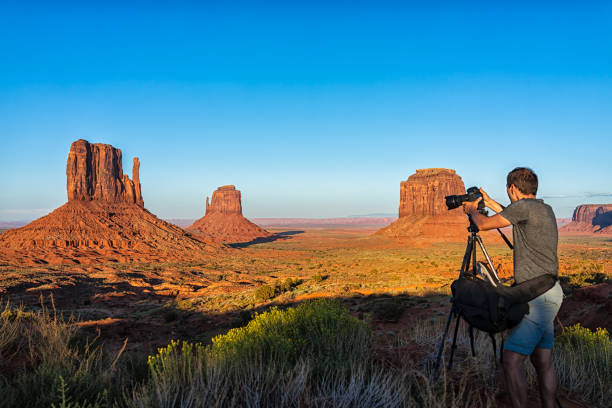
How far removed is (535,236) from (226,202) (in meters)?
135

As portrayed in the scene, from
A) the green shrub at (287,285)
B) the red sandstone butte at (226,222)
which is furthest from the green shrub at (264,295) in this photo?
the red sandstone butte at (226,222)

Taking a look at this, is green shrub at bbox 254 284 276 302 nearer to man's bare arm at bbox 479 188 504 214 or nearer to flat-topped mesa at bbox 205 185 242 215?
man's bare arm at bbox 479 188 504 214

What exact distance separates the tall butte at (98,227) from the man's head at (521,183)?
50.4 m

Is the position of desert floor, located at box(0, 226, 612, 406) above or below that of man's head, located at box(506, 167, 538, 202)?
below

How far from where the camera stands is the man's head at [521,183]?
9.58 feet

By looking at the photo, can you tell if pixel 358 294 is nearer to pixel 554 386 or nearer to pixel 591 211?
pixel 554 386

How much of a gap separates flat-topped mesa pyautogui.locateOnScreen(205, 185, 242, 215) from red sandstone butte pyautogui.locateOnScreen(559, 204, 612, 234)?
143973 mm

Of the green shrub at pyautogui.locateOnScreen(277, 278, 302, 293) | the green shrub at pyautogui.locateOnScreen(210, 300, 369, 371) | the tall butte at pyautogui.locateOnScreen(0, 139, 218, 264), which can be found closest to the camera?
the green shrub at pyautogui.locateOnScreen(210, 300, 369, 371)

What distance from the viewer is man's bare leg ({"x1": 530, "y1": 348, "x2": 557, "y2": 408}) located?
268 centimetres

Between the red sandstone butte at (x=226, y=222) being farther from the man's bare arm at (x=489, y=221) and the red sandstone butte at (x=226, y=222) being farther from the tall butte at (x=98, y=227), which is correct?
→ the man's bare arm at (x=489, y=221)

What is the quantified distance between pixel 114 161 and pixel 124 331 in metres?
66.4

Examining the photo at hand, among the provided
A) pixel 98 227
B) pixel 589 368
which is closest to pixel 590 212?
pixel 98 227

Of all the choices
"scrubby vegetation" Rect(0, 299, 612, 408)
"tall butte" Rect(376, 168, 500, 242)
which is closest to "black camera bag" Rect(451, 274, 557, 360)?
"scrubby vegetation" Rect(0, 299, 612, 408)

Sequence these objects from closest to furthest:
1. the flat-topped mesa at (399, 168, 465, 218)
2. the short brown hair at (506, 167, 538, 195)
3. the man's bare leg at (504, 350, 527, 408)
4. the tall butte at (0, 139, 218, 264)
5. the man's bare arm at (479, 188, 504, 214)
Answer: the man's bare leg at (504, 350, 527, 408), the short brown hair at (506, 167, 538, 195), the man's bare arm at (479, 188, 504, 214), the tall butte at (0, 139, 218, 264), the flat-topped mesa at (399, 168, 465, 218)
